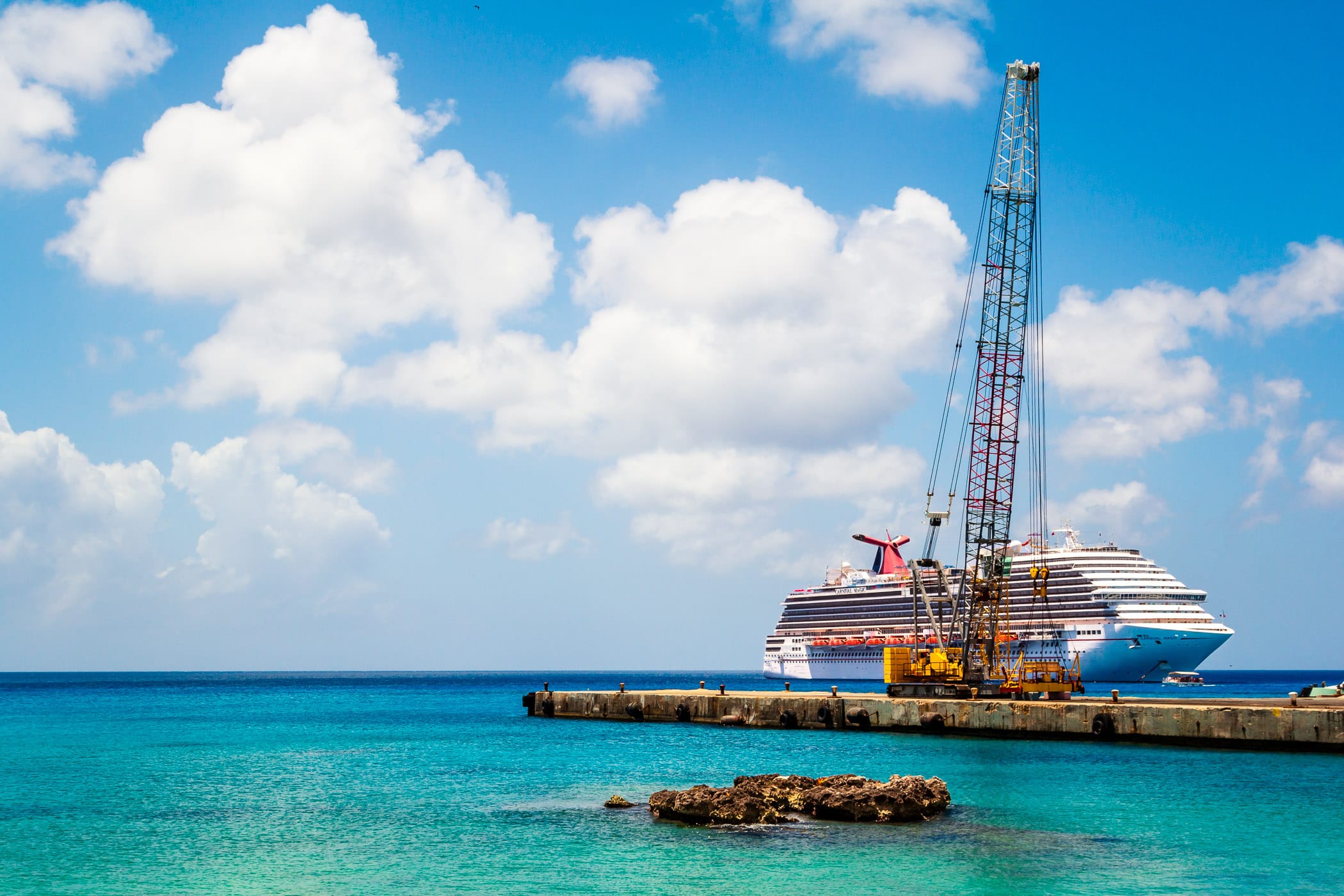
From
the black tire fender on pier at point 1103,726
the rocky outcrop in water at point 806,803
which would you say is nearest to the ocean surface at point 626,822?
the rocky outcrop in water at point 806,803

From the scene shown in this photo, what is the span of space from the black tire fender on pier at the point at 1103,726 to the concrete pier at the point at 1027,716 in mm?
36

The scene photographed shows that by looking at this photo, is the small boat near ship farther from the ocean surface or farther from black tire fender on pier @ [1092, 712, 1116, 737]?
the ocean surface

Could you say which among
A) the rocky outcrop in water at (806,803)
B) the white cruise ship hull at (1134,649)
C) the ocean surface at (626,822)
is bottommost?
the ocean surface at (626,822)

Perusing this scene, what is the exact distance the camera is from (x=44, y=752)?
Answer: 2146 inches

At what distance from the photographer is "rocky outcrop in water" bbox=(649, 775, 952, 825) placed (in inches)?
1108

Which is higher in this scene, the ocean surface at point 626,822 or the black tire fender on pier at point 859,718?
the black tire fender on pier at point 859,718

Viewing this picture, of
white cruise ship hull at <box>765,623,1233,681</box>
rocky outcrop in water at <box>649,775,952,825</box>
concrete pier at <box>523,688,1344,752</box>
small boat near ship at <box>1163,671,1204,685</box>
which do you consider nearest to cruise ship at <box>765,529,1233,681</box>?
white cruise ship hull at <box>765,623,1233,681</box>

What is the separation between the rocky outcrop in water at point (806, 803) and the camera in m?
28.1

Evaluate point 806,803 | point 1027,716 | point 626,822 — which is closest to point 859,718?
point 1027,716

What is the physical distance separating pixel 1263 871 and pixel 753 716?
137ft

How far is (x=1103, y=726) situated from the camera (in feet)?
166

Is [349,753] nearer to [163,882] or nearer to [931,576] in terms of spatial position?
[163,882]

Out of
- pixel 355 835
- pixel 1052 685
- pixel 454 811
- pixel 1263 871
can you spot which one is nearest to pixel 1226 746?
pixel 1052 685

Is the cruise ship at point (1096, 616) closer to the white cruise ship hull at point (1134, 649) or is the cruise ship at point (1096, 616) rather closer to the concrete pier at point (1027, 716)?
the white cruise ship hull at point (1134, 649)
